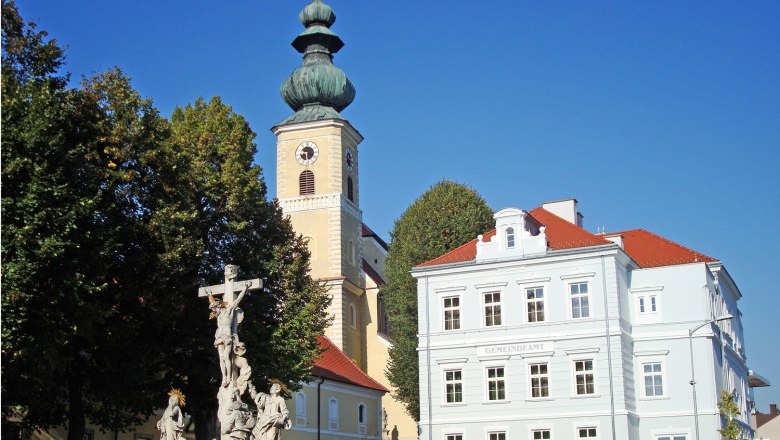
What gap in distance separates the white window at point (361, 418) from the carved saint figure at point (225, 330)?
1530 inches

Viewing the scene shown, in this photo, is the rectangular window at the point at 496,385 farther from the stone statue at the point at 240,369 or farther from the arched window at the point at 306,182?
the arched window at the point at 306,182

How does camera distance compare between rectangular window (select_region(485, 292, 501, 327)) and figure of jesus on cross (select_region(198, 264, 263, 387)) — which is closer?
figure of jesus on cross (select_region(198, 264, 263, 387))

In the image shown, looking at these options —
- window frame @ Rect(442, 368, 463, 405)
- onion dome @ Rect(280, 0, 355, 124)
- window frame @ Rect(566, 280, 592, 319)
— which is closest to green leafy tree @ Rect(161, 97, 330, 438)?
window frame @ Rect(442, 368, 463, 405)

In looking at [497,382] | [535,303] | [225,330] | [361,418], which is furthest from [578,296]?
[225,330]

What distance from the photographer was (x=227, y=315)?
890 inches

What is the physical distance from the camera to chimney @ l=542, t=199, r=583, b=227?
171ft

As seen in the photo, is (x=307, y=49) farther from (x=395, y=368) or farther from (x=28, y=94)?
(x=28, y=94)

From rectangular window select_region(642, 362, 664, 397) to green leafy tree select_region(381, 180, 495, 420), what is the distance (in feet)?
50.6

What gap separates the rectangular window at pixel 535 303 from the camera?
45.7 metres

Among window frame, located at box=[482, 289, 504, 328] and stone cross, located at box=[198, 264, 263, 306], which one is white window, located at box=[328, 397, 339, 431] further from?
stone cross, located at box=[198, 264, 263, 306]

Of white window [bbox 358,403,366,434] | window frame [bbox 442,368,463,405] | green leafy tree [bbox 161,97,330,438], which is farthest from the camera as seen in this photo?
white window [bbox 358,403,366,434]

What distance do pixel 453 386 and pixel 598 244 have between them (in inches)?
372

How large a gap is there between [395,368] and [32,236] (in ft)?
115

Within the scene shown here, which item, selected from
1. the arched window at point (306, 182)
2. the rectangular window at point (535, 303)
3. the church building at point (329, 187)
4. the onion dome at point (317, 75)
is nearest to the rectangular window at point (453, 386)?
the rectangular window at point (535, 303)
